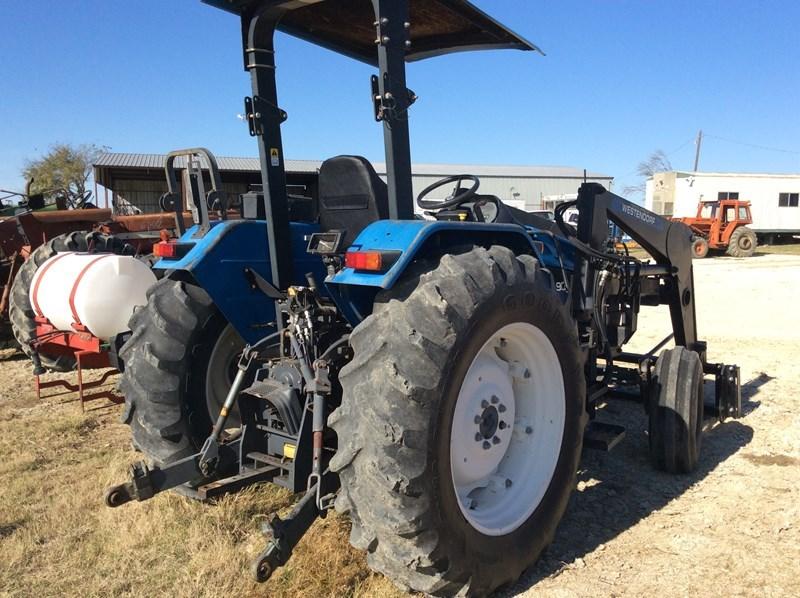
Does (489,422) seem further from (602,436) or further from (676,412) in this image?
(676,412)

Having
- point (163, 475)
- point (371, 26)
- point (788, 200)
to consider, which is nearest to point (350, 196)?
point (371, 26)

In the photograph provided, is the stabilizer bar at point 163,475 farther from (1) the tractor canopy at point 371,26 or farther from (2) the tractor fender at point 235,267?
(1) the tractor canopy at point 371,26

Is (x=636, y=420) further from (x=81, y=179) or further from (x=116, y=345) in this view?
(x=81, y=179)

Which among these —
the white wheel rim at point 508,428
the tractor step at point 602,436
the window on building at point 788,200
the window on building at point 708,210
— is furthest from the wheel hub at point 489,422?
the window on building at point 788,200

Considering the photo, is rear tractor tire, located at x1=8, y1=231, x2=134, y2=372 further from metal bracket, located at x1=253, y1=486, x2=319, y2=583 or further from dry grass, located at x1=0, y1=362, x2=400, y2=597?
metal bracket, located at x1=253, y1=486, x2=319, y2=583

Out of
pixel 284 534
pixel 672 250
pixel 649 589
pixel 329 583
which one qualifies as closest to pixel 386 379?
pixel 284 534

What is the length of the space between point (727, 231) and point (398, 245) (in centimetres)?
2428

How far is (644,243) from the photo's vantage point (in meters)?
4.80

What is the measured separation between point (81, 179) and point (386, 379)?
4827 cm

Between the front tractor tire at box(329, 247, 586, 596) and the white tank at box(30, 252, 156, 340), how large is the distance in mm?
4022

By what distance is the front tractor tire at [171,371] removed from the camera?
3320 millimetres

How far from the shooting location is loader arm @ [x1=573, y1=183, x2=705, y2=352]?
167 inches

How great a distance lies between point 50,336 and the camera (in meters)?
6.11

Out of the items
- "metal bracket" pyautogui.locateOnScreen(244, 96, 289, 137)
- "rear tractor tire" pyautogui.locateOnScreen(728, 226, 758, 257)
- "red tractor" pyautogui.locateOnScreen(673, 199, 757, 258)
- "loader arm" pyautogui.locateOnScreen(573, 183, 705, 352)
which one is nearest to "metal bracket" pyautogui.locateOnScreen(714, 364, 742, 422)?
"loader arm" pyautogui.locateOnScreen(573, 183, 705, 352)
